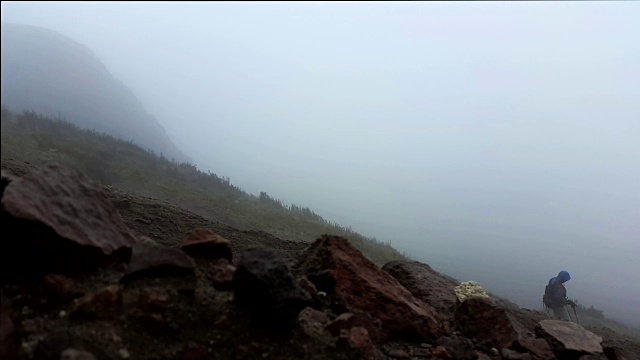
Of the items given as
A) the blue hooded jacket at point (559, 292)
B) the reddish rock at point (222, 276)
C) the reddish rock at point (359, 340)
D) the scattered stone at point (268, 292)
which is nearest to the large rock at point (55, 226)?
the reddish rock at point (222, 276)

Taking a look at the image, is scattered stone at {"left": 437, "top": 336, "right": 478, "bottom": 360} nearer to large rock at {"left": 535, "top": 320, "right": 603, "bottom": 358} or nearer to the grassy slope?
large rock at {"left": 535, "top": 320, "right": 603, "bottom": 358}

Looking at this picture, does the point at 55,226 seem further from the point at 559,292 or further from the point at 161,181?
the point at 161,181

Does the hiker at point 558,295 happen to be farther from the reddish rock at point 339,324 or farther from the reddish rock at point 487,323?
the reddish rock at point 339,324

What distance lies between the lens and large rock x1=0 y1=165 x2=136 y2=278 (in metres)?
3.25

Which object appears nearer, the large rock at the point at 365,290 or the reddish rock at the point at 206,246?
the reddish rock at the point at 206,246

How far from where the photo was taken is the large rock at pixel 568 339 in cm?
511

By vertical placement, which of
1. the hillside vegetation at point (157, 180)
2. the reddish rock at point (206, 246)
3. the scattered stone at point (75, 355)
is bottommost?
the hillside vegetation at point (157, 180)

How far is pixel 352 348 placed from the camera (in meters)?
3.73

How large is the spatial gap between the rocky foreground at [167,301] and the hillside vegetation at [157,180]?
9830 mm

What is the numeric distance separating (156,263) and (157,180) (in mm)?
17146

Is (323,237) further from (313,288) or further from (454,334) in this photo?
(454,334)

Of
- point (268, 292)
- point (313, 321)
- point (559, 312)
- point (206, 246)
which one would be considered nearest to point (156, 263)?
point (206, 246)

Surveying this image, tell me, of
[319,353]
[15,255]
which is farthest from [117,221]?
[319,353]

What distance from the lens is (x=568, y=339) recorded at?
210 inches
